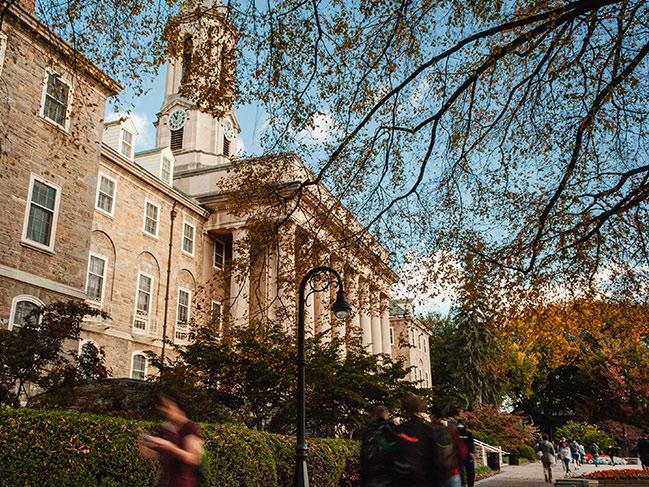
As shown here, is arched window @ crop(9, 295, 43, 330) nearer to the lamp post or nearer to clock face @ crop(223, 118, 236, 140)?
the lamp post

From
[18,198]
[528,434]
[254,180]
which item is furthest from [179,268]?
[528,434]

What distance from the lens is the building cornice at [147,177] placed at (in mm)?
29139

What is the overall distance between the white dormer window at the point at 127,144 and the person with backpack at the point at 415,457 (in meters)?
29.2

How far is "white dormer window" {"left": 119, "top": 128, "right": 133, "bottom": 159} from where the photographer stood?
32.1m

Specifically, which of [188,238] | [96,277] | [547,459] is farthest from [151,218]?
[547,459]

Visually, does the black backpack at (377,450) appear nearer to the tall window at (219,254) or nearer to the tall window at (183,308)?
the tall window at (183,308)

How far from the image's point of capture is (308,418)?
2067 centimetres

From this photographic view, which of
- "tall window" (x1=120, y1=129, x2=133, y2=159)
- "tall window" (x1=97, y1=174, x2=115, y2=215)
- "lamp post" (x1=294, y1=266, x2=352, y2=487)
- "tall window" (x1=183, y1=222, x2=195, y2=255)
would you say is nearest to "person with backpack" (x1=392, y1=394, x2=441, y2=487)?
"lamp post" (x1=294, y1=266, x2=352, y2=487)

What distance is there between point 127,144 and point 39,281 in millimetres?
15045

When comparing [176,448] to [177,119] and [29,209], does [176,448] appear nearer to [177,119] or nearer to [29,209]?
[29,209]

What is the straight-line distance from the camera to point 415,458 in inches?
242

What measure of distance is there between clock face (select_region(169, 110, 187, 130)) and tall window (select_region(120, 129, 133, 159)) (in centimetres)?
1356

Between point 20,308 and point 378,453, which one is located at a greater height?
point 20,308

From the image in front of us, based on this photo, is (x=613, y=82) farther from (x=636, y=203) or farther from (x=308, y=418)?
(x=308, y=418)
